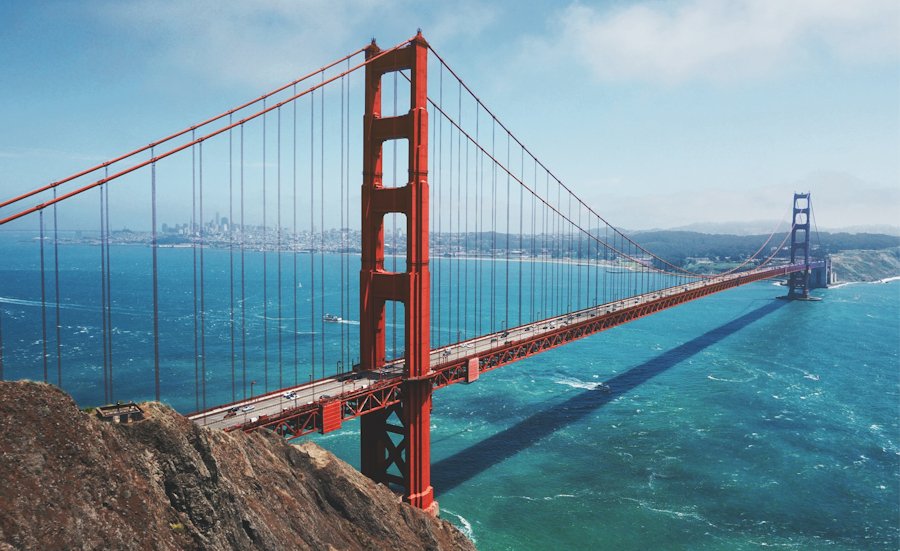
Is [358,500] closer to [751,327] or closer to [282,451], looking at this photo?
[282,451]

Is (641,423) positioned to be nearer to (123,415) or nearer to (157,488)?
(157,488)

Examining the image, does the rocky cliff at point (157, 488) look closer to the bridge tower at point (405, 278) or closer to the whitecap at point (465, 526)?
the bridge tower at point (405, 278)

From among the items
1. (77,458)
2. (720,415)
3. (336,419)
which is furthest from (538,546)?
(720,415)

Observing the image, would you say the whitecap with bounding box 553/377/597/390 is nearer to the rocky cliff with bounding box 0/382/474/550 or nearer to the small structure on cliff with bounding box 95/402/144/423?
the rocky cliff with bounding box 0/382/474/550

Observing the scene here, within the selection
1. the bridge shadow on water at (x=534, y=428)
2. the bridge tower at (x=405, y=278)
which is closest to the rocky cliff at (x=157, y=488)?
the bridge tower at (x=405, y=278)

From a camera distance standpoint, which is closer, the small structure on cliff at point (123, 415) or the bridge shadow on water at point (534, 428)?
the small structure on cliff at point (123, 415)

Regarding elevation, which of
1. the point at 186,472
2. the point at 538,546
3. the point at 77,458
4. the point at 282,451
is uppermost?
the point at 77,458
